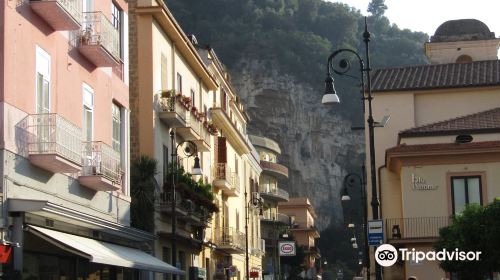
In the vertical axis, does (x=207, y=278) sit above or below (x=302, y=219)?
below

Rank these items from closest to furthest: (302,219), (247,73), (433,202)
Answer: (433,202), (302,219), (247,73)

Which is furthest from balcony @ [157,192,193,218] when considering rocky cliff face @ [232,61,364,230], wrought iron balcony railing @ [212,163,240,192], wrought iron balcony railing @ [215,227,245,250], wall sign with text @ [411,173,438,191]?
rocky cliff face @ [232,61,364,230]

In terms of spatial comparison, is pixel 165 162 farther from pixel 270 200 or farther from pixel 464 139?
pixel 270 200

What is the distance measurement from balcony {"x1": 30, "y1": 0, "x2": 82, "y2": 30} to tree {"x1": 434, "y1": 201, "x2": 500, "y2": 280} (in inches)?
439

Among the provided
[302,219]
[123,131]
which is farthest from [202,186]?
[302,219]

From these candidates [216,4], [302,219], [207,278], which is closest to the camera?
[207,278]

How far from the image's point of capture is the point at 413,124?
4506 centimetres

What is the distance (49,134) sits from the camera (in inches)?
760

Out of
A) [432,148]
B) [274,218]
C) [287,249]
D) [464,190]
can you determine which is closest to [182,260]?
[287,249]

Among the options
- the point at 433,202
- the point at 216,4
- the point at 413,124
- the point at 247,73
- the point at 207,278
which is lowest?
the point at 207,278

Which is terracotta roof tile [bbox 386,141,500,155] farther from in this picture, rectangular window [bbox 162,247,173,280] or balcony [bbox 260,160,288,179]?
balcony [bbox 260,160,288,179]

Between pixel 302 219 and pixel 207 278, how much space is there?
64.2m

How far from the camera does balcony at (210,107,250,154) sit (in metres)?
46.3

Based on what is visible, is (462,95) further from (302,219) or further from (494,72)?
(302,219)
